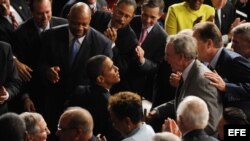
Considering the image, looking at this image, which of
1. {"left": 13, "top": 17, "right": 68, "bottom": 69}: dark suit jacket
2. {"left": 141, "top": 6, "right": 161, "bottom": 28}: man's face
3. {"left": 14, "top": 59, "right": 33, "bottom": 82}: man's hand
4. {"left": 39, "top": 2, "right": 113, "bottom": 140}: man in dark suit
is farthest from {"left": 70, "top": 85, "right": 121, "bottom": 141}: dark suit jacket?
{"left": 141, "top": 6, "right": 161, "bottom": 28}: man's face

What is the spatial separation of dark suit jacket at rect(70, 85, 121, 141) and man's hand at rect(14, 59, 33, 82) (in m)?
1.01

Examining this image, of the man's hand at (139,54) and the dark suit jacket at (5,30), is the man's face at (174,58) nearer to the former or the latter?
the man's hand at (139,54)

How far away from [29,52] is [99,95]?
4.18ft

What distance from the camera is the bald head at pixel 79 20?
6.00 metres

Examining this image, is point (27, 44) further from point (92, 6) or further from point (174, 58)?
point (174, 58)

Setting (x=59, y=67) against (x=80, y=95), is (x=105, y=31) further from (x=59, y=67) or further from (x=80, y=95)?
(x=80, y=95)

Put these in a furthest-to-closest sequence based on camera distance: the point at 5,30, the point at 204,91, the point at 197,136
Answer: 1. the point at 5,30
2. the point at 204,91
3. the point at 197,136

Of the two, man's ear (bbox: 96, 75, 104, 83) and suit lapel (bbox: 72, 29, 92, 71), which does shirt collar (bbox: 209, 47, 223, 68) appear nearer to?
man's ear (bbox: 96, 75, 104, 83)

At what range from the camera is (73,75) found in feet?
19.9

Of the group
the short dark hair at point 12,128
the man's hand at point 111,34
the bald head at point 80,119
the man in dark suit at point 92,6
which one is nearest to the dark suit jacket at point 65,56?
the man's hand at point 111,34

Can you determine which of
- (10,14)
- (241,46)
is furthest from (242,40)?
(10,14)

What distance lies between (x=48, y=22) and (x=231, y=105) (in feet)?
6.73

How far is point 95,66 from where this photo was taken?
5504 millimetres

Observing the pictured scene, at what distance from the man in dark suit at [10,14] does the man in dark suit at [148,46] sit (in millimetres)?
1104
